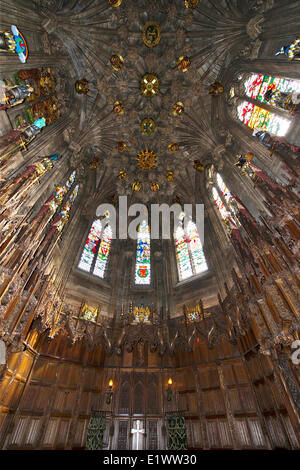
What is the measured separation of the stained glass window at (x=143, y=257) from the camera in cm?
1484

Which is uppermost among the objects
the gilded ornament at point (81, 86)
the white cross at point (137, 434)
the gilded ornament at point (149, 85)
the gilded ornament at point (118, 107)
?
the gilded ornament at point (149, 85)

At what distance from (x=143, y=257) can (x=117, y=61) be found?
467 inches

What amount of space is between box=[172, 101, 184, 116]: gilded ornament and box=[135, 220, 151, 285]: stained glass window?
8.01 metres

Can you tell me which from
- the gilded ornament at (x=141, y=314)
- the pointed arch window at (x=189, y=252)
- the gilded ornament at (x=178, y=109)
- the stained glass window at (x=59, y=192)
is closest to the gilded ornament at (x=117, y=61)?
the gilded ornament at (x=178, y=109)

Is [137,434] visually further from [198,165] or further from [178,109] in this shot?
[178,109]

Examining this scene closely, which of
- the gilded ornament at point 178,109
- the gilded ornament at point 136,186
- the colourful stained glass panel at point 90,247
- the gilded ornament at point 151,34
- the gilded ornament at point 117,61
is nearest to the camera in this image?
the gilded ornament at point 151,34

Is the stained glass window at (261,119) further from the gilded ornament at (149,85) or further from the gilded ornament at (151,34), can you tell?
the gilded ornament at (151,34)

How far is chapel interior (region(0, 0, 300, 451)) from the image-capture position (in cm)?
750

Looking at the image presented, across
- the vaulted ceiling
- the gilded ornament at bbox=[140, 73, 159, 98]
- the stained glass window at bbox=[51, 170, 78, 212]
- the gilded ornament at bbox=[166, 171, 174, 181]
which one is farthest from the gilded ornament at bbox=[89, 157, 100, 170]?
the gilded ornament at bbox=[140, 73, 159, 98]

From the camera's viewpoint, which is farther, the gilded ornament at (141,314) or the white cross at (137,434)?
the gilded ornament at (141,314)

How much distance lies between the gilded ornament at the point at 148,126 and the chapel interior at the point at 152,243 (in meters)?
0.12

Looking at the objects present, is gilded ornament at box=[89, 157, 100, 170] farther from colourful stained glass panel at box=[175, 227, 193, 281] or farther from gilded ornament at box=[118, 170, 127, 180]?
colourful stained glass panel at box=[175, 227, 193, 281]

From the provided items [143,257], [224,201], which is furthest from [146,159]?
[143,257]

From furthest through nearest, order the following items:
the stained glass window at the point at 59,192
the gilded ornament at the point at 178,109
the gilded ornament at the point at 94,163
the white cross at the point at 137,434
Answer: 1. the gilded ornament at the point at 94,163
2. the gilded ornament at the point at 178,109
3. the stained glass window at the point at 59,192
4. the white cross at the point at 137,434
